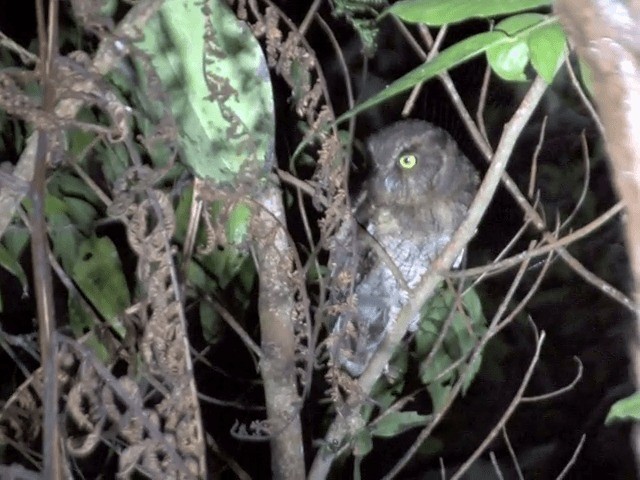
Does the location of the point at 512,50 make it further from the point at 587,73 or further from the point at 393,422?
the point at 393,422

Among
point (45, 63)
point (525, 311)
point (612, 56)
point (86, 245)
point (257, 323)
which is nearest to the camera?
point (612, 56)

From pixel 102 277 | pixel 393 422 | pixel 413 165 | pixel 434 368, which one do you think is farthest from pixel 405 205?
pixel 102 277

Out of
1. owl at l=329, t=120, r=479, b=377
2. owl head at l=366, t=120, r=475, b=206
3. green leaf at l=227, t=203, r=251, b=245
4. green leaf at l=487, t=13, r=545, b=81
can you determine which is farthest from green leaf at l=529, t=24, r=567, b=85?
owl head at l=366, t=120, r=475, b=206

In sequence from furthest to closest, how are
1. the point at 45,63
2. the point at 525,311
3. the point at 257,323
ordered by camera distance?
the point at 525,311 < the point at 257,323 < the point at 45,63

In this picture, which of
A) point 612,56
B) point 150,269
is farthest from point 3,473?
point 612,56

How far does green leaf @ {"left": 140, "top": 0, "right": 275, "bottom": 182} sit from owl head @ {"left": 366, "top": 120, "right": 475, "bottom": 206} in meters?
0.68

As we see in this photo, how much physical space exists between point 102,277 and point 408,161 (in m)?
0.71

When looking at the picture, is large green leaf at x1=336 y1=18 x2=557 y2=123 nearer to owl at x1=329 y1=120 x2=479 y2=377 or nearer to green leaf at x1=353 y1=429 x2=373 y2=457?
green leaf at x1=353 y1=429 x2=373 y2=457

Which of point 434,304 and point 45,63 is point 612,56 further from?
point 434,304

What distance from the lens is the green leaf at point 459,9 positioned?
1.02 feet

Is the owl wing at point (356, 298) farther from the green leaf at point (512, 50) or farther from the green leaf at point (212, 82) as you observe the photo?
the green leaf at point (512, 50)

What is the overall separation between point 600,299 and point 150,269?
1.17m

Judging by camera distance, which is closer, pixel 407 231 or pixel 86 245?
pixel 86 245

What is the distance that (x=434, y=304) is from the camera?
51.4 inches
